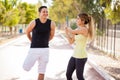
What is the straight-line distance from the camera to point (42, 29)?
7289 millimetres

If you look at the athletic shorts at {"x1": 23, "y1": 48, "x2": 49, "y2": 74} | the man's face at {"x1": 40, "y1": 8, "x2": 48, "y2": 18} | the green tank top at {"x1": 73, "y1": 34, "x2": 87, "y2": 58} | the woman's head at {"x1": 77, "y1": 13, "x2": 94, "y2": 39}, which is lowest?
the athletic shorts at {"x1": 23, "y1": 48, "x2": 49, "y2": 74}

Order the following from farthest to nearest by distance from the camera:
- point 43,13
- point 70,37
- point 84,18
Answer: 1. point 43,13
2. point 84,18
3. point 70,37

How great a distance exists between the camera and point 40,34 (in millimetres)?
7301

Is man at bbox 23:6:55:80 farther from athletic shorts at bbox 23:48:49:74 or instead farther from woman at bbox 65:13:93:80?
woman at bbox 65:13:93:80

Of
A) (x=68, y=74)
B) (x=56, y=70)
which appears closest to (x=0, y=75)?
(x=56, y=70)

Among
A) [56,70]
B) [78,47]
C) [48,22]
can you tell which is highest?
[48,22]

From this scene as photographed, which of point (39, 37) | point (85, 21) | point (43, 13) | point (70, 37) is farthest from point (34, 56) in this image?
point (85, 21)

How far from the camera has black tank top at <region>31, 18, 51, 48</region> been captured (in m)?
7.29

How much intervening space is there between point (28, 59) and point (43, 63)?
350 mm

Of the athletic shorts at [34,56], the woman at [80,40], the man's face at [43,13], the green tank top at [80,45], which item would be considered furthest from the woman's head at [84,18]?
the athletic shorts at [34,56]

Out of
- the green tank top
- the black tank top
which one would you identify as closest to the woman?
the green tank top

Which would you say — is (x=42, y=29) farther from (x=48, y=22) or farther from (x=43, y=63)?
(x=43, y=63)

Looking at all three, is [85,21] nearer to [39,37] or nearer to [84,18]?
[84,18]

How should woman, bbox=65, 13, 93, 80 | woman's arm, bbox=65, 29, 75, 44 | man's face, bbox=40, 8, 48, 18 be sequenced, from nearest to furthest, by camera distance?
woman's arm, bbox=65, 29, 75, 44, woman, bbox=65, 13, 93, 80, man's face, bbox=40, 8, 48, 18
